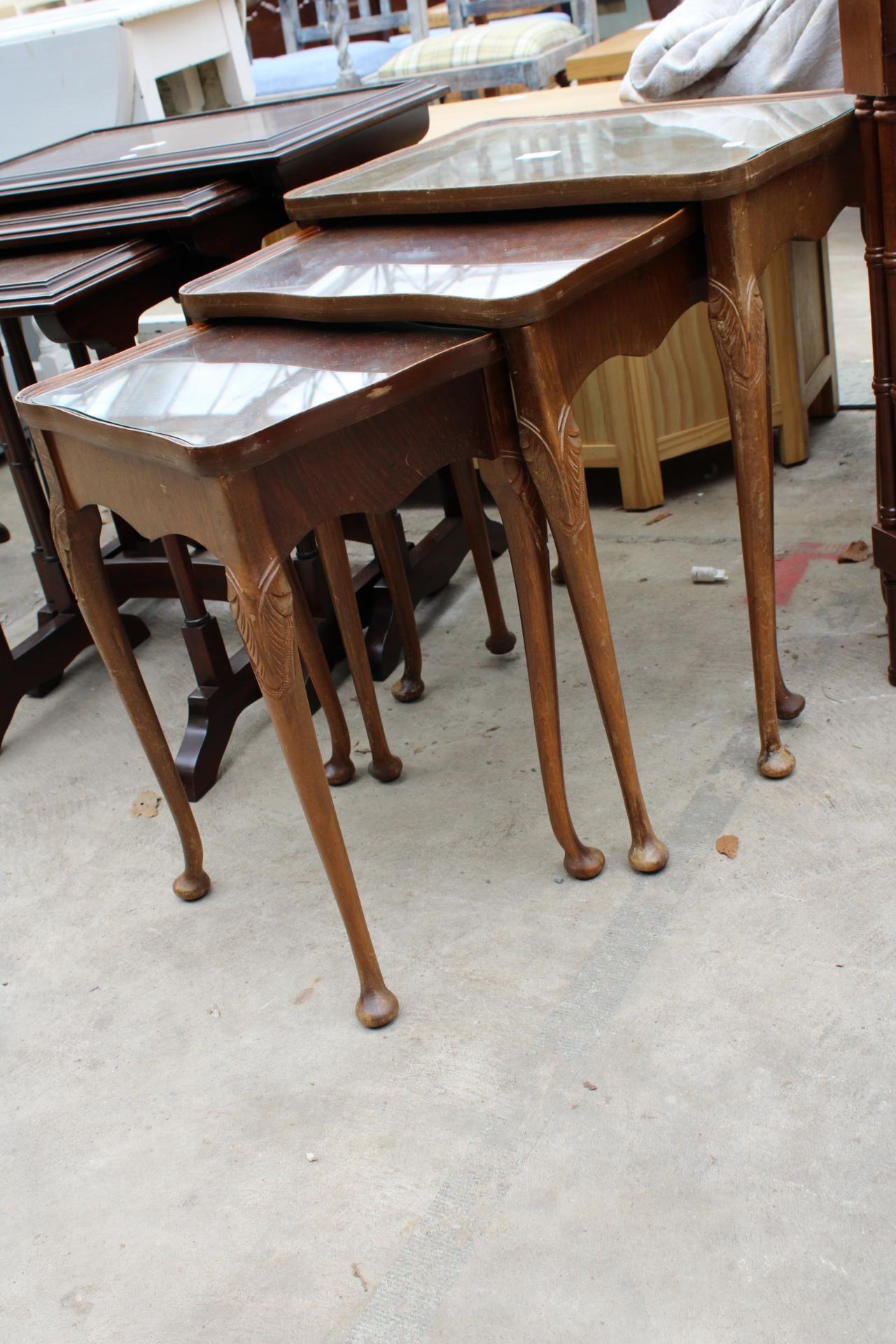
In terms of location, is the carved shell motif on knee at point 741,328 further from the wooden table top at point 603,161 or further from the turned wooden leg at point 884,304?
the turned wooden leg at point 884,304

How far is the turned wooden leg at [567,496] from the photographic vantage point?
141 cm

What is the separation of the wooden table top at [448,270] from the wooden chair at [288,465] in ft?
0.11

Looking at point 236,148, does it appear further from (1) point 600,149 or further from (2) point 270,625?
(2) point 270,625

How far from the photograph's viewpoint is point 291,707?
55.3 inches

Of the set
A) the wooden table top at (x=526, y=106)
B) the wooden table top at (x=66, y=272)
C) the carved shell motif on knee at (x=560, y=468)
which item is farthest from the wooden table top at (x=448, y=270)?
the wooden table top at (x=526, y=106)

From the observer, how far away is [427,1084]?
4.87 feet

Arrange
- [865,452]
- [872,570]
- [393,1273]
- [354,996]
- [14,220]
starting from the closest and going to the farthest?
1. [393,1273]
2. [354,996]
3. [14,220]
4. [872,570]
5. [865,452]

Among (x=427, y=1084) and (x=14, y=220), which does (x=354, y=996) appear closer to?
(x=427, y=1084)

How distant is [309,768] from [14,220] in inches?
50.0

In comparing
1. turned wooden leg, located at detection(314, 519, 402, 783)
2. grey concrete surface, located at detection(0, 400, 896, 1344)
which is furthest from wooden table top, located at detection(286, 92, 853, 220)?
grey concrete surface, located at detection(0, 400, 896, 1344)

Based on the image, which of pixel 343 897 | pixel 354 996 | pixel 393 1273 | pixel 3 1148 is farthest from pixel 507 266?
pixel 3 1148

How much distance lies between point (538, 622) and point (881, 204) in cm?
75

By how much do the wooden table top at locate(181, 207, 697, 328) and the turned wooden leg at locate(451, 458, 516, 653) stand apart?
20.3 inches

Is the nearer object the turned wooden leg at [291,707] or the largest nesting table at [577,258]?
the turned wooden leg at [291,707]
